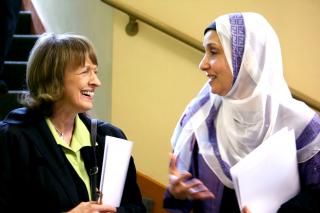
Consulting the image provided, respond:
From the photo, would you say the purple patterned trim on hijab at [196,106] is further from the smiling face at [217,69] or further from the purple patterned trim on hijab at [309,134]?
the purple patterned trim on hijab at [309,134]

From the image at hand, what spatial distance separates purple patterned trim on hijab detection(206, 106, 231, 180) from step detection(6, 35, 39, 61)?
1.96 m

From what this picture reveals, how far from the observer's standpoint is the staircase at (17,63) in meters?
2.53

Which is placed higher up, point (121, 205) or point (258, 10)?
point (258, 10)

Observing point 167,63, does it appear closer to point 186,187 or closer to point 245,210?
point 186,187

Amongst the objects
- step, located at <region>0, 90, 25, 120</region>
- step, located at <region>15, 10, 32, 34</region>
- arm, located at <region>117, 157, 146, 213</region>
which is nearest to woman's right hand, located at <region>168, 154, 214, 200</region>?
arm, located at <region>117, 157, 146, 213</region>

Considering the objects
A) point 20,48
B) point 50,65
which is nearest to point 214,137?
point 50,65

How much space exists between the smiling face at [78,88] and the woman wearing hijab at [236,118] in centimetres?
32

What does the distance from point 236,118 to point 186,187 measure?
259 millimetres

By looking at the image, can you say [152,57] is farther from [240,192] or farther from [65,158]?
[240,192]

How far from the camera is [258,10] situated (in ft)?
8.03

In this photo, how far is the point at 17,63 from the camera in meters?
2.94

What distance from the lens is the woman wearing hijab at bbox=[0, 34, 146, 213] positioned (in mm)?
1354

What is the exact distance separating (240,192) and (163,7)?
1464mm

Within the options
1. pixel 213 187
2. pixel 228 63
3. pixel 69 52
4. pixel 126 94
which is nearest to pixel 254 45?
pixel 228 63
